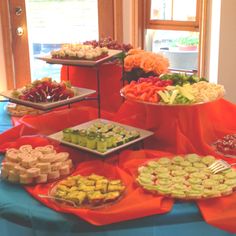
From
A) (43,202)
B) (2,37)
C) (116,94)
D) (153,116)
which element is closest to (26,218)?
(43,202)

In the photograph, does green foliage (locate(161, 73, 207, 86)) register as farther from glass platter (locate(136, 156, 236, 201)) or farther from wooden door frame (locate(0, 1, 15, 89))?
wooden door frame (locate(0, 1, 15, 89))

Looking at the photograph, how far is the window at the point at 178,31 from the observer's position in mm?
3154

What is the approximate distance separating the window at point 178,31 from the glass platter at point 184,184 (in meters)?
1.88

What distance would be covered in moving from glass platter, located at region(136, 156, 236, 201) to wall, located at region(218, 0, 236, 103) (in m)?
1.69

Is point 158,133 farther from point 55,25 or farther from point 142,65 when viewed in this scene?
point 55,25

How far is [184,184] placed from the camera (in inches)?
51.0

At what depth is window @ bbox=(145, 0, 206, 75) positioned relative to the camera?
3154 mm

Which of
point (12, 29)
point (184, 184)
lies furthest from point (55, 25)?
point (184, 184)

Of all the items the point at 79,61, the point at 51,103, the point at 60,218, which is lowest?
the point at 60,218

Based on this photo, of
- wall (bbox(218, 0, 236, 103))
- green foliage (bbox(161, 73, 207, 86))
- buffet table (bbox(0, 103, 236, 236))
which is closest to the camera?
buffet table (bbox(0, 103, 236, 236))

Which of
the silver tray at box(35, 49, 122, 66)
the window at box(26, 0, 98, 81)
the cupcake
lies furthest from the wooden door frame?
the cupcake

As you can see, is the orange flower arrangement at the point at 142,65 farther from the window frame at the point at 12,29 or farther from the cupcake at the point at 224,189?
the window frame at the point at 12,29

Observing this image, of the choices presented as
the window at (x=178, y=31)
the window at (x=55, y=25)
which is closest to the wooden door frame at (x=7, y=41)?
the window at (x=55, y=25)

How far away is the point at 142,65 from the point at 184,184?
789 millimetres
